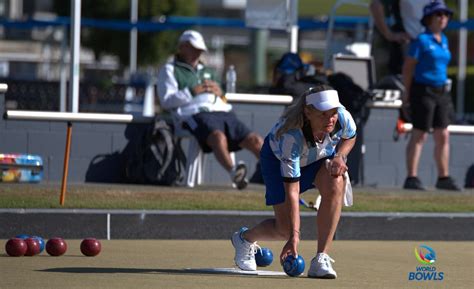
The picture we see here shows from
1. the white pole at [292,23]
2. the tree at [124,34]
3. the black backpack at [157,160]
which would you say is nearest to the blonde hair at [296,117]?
the black backpack at [157,160]

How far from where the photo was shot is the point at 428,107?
13.1 m

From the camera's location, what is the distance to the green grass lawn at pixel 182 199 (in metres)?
11.0

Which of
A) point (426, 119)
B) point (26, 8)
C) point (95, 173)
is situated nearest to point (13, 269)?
point (95, 173)

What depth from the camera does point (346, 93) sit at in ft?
44.4

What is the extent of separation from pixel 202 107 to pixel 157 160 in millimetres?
658

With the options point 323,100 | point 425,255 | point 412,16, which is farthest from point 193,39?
point 323,100

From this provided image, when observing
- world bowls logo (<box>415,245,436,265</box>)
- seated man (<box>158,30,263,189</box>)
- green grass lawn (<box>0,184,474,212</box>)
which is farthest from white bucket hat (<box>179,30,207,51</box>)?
world bowls logo (<box>415,245,436,265</box>)

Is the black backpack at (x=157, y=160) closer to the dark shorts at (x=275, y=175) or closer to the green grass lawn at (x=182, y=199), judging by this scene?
the green grass lawn at (x=182, y=199)

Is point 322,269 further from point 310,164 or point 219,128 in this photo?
point 219,128

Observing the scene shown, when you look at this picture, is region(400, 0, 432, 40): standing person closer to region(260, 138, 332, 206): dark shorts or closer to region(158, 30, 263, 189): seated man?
region(158, 30, 263, 189): seated man

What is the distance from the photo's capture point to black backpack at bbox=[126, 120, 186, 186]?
12.7 m

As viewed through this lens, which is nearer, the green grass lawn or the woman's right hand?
the woman's right hand

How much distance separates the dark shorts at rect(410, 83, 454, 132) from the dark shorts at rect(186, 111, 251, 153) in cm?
175

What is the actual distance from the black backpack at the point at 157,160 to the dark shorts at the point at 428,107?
2.35 metres
